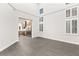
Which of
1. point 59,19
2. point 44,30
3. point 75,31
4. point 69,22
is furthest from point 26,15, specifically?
point 75,31

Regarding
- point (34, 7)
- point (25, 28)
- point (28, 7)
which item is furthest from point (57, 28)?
point (25, 28)

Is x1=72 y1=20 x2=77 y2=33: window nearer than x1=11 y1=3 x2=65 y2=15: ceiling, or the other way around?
x1=72 y1=20 x2=77 y2=33: window

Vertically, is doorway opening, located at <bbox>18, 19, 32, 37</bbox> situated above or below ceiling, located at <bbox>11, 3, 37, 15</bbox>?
below

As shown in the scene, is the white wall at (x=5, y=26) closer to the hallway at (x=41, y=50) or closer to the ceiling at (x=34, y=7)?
the hallway at (x=41, y=50)

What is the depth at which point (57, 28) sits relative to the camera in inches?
305

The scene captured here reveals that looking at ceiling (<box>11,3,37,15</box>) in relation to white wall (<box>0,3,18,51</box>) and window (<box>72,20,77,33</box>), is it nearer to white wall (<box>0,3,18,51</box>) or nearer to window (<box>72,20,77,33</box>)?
white wall (<box>0,3,18,51</box>)

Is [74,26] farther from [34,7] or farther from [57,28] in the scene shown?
[34,7]

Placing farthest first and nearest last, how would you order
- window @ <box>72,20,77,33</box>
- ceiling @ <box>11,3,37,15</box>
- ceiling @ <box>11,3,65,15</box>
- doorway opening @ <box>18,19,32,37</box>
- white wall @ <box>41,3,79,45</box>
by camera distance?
doorway opening @ <box>18,19,32,37</box>, ceiling @ <box>11,3,37,15</box>, ceiling @ <box>11,3,65,15</box>, white wall @ <box>41,3,79,45</box>, window @ <box>72,20,77,33</box>

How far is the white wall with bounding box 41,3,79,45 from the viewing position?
6.52 metres

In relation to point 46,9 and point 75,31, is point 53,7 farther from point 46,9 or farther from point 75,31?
point 75,31

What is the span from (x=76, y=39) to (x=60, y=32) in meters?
1.66

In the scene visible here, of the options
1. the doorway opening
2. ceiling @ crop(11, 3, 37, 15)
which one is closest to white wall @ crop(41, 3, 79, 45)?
ceiling @ crop(11, 3, 37, 15)

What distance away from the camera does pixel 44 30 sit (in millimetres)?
9734

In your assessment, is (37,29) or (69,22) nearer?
(69,22)
